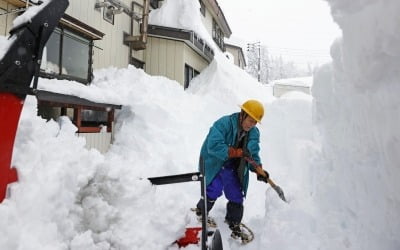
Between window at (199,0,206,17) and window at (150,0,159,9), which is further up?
window at (199,0,206,17)

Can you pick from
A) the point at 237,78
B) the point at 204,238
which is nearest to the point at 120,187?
the point at 204,238

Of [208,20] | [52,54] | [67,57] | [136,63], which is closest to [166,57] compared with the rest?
[136,63]

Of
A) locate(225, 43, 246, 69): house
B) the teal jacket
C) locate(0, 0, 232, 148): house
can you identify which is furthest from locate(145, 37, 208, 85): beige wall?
locate(225, 43, 246, 69): house

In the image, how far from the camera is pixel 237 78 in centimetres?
1510

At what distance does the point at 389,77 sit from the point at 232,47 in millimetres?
26690

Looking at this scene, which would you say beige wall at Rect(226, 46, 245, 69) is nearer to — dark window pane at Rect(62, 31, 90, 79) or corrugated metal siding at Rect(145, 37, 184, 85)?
corrugated metal siding at Rect(145, 37, 184, 85)

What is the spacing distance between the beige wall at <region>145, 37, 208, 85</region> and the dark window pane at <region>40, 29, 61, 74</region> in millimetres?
6048

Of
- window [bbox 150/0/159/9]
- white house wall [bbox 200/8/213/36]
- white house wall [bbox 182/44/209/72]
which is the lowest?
white house wall [bbox 182/44/209/72]

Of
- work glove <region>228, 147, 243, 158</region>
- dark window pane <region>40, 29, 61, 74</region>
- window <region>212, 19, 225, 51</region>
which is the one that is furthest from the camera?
window <region>212, 19, 225, 51</region>

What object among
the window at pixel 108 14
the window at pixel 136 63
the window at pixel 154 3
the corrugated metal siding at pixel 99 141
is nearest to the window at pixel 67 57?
the corrugated metal siding at pixel 99 141

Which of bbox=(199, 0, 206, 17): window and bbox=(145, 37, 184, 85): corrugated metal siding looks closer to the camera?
bbox=(145, 37, 184, 85): corrugated metal siding

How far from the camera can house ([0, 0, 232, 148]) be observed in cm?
666

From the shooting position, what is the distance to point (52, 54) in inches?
263

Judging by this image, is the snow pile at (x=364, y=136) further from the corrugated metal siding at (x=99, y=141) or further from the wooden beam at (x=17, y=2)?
the corrugated metal siding at (x=99, y=141)
